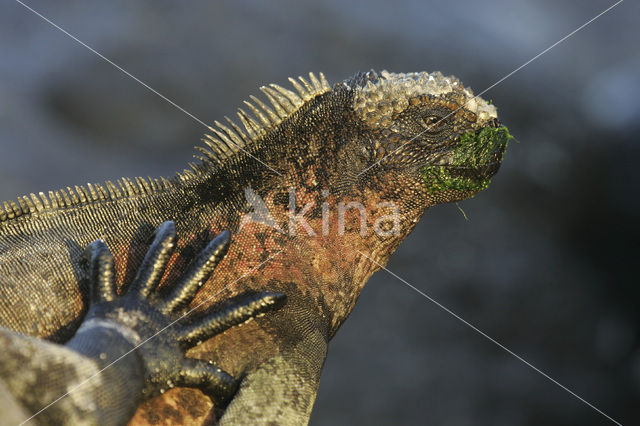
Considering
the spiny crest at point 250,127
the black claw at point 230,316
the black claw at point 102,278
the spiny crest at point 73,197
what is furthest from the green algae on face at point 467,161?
the black claw at point 102,278

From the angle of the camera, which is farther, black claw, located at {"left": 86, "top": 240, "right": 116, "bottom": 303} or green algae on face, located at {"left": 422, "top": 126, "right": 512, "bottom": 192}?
green algae on face, located at {"left": 422, "top": 126, "right": 512, "bottom": 192}

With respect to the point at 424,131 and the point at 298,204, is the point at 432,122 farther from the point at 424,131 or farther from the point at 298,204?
the point at 298,204

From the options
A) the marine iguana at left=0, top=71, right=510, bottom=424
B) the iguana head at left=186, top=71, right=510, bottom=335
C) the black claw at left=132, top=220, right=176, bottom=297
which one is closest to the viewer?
the black claw at left=132, top=220, right=176, bottom=297

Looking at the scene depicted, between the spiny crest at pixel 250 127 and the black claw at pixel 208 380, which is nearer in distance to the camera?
the black claw at pixel 208 380

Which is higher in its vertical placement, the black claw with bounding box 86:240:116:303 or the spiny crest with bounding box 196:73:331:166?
the spiny crest with bounding box 196:73:331:166

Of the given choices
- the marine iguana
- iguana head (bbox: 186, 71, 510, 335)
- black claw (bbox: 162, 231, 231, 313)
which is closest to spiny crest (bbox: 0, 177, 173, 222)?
the marine iguana

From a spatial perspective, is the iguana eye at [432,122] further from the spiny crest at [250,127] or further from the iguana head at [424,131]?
the spiny crest at [250,127]

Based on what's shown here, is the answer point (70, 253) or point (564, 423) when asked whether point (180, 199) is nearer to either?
point (70, 253)

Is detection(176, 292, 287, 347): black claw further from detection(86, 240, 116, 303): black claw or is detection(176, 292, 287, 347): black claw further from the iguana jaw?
the iguana jaw

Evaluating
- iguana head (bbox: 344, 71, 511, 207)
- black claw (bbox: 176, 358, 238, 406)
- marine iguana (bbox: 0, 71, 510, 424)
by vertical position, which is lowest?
black claw (bbox: 176, 358, 238, 406)
